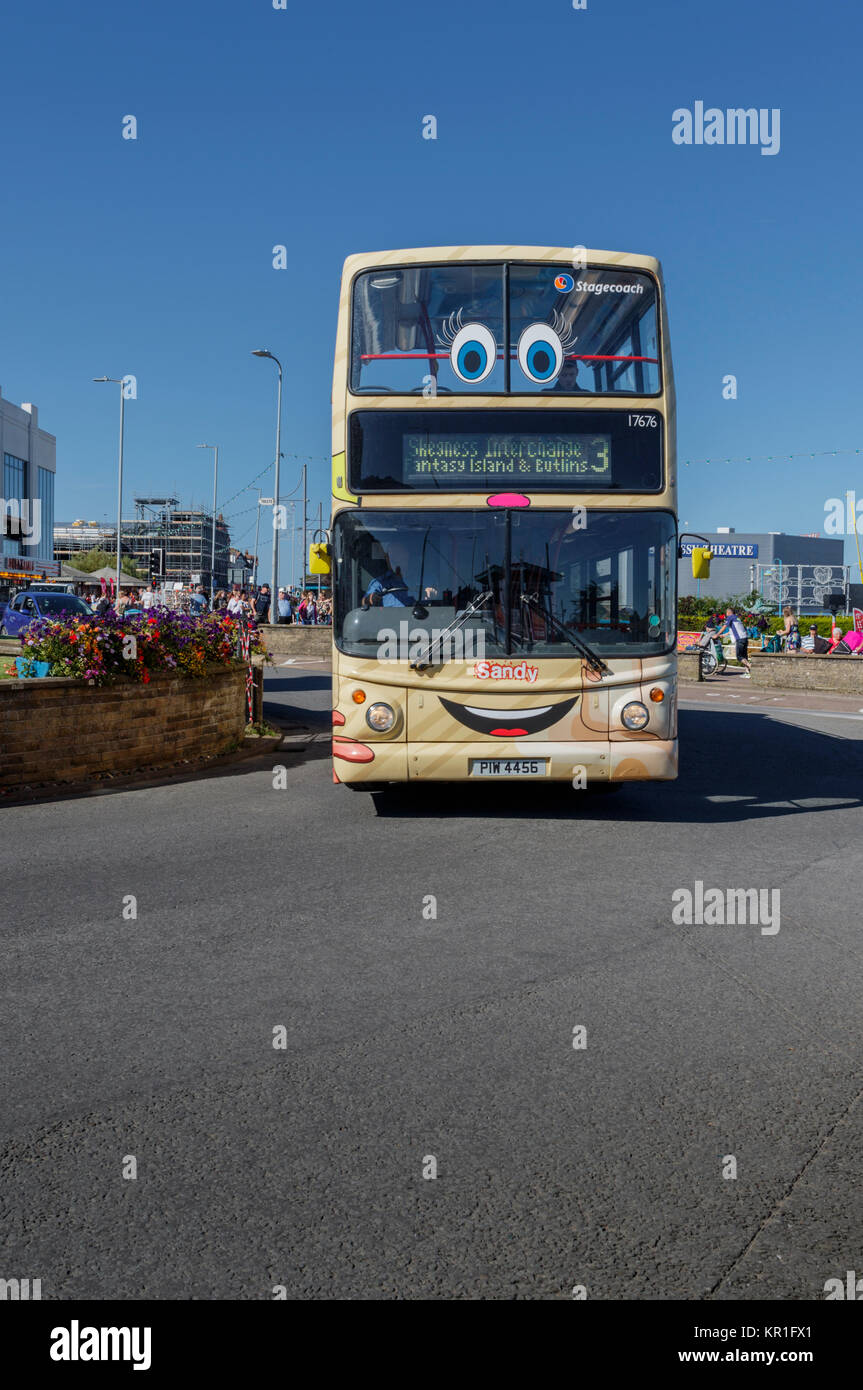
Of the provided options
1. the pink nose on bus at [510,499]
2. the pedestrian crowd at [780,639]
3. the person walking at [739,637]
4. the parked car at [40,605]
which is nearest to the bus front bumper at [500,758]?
the pink nose on bus at [510,499]

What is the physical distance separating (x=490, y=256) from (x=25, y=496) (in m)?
77.0

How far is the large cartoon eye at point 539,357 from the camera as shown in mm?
9758

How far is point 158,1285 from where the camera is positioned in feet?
9.31

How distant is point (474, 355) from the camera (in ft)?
32.0

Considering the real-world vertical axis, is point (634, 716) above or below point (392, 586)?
below

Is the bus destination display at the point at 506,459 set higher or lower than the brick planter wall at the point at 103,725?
higher

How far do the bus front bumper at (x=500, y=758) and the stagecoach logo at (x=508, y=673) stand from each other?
0.49m

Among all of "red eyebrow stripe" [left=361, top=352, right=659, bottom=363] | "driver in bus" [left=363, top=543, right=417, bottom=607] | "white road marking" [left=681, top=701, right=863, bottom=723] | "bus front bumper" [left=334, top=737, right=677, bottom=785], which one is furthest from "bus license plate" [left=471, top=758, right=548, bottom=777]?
"white road marking" [left=681, top=701, right=863, bottom=723]

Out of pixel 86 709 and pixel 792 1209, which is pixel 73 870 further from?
pixel 792 1209

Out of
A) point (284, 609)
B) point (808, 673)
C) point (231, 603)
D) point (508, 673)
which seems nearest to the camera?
point (508, 673)

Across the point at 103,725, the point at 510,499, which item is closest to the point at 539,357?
the point at 510,499

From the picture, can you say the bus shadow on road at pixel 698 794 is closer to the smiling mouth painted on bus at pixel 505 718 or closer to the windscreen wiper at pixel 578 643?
the smiling mouth painted on bus at pixel 505 718

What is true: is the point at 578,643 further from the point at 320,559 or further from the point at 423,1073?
the point at 423,1073
